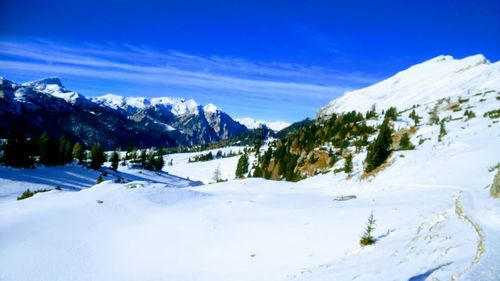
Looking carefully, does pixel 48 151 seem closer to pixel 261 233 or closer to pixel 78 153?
pixel 78 153

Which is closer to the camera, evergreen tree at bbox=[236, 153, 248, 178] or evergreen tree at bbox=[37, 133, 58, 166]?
evergreen tree at bbox=[37, 133, 58, 166]

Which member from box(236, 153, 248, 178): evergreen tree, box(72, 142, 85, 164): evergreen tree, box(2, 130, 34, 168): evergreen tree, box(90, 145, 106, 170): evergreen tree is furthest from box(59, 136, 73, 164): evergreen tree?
box(236, 153, 248, 178): evergreen tree

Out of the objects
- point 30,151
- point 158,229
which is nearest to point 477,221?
point 158,229

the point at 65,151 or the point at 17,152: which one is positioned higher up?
the point at 65,151

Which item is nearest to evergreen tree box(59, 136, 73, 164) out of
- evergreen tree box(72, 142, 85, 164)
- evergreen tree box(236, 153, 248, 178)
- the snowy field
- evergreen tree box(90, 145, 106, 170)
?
evergreen tree box(90, 145, 106, 170)

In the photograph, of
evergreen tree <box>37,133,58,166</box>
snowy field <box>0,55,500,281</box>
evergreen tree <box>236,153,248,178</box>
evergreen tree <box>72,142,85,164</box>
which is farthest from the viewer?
evergreen tree <box>236,153,248,178</box>

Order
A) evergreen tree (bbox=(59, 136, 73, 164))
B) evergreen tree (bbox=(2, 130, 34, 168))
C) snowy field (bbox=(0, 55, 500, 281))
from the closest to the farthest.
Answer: snowy field (bbox=(0, 55, 500, 281)) → evergreen tree (bbox=(2, 130, 34, 168)) → evergreen tree (bbox=(59, 136, 73, 164))

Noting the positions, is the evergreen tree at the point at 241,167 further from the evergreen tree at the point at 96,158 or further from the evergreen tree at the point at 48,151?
the evergreen tree at the point at 48,151

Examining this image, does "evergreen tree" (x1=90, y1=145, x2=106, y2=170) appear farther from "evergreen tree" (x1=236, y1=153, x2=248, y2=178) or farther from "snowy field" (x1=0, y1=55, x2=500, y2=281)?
"snowy field" (x1=0, y1=55, x2=500, y2=281)

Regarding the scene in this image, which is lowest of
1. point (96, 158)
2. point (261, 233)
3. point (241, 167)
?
point (96, 158)

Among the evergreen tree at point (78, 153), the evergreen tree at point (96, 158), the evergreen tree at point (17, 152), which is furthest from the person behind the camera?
the evergreen tree at point (78, 153)

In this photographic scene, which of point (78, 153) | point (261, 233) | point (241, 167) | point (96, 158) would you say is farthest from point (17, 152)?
point (261, 233)

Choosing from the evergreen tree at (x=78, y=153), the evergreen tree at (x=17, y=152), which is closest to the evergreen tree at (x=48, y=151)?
the evergreen tree at (x=17, y=152)

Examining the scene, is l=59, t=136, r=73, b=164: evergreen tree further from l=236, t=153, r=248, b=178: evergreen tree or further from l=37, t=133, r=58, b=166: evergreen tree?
l=236, t=153, r=248, b=178: evergreen tree
